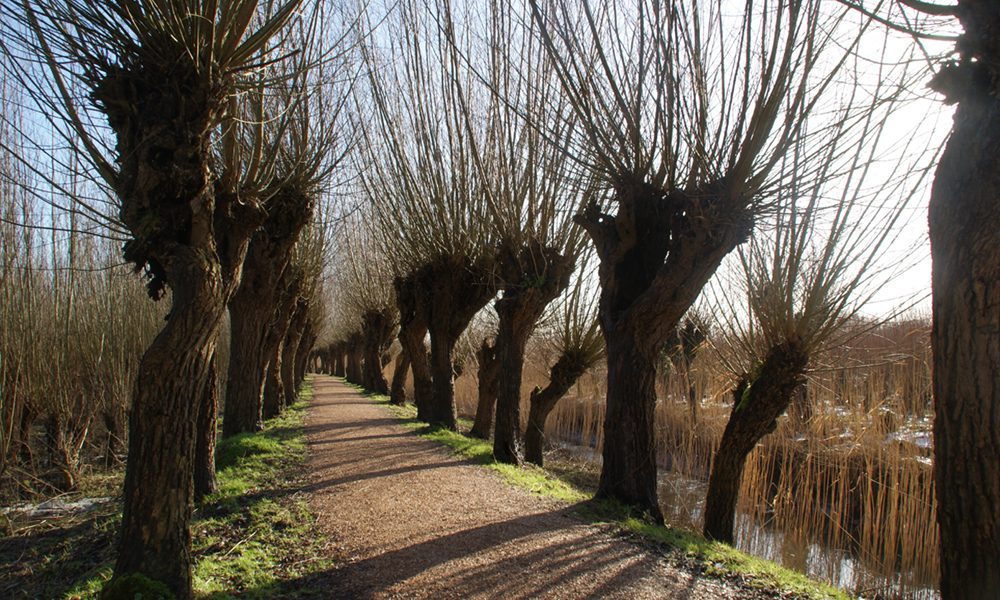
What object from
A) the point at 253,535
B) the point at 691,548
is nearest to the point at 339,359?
the point at 253,535

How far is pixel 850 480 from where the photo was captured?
27.9 feet

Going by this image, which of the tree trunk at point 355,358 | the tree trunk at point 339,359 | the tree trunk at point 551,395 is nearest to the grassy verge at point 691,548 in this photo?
the tree trunk at point 551,395

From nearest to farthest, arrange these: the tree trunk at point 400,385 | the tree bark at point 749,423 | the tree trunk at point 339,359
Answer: the tree bark at point 749,423 < the tree trunk at point 400,385 < the tree trunk at point 339,359

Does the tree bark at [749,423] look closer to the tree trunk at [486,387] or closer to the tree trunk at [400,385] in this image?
the tree trunk at [486,387]

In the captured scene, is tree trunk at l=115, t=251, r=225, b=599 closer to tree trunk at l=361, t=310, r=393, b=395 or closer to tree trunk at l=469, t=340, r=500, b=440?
tree trunk at l=469, t=340, r=500, b=440

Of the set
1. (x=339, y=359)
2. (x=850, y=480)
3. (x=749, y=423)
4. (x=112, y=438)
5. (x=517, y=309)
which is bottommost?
(x=339, y=359)

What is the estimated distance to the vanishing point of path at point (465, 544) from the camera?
404 cm

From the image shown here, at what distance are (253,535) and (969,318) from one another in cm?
525

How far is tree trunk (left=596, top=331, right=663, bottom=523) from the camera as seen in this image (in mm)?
6340

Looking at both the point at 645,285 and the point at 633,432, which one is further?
the point at 645,285

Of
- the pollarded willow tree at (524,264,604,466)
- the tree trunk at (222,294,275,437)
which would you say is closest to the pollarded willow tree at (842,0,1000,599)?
the pollarded willow tree at (524,264,604,466)

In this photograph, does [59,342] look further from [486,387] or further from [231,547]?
[486,387]

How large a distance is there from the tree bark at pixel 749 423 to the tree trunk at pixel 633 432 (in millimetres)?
761

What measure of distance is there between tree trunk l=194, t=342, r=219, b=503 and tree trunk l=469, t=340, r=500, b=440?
644 cm
